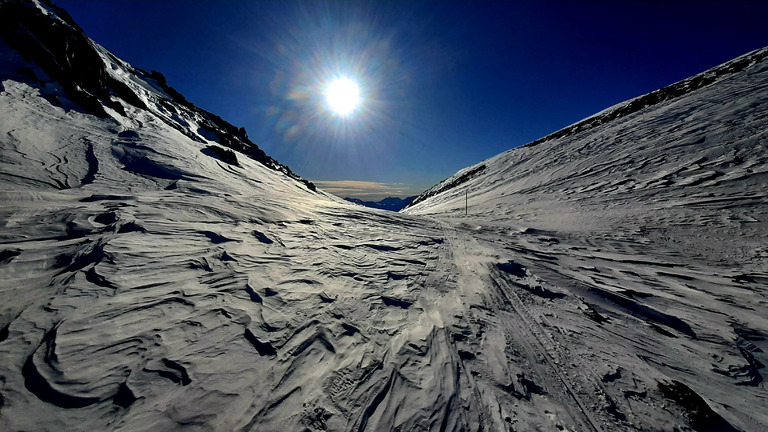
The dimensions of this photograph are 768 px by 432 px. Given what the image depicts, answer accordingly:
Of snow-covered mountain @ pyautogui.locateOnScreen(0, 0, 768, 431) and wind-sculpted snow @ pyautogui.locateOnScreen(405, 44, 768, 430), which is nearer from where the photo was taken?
snow-covered mountain @ pyautogui.locateOnScreen(0, 0, 768, 431)

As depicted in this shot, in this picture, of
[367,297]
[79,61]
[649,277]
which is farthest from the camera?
[79,61]

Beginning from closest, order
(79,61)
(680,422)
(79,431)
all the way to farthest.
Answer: (79,431)
(680,422)
(79,61)

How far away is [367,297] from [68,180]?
9.23m

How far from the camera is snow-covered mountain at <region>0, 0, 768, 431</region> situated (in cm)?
288

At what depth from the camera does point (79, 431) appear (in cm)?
225

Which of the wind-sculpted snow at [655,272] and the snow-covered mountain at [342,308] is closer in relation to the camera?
the snow-covered mountain at [342,308]

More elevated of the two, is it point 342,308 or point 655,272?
point 655,272

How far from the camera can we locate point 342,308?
4750 mm

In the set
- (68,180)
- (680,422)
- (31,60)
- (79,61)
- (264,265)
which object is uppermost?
(79,61)

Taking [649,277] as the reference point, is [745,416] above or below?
below

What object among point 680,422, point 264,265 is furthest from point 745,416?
point 264,265

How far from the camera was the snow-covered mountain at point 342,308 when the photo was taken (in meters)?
2.88

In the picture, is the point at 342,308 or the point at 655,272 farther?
the point at 655,272

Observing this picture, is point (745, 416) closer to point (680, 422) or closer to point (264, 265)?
point (680, 422)
